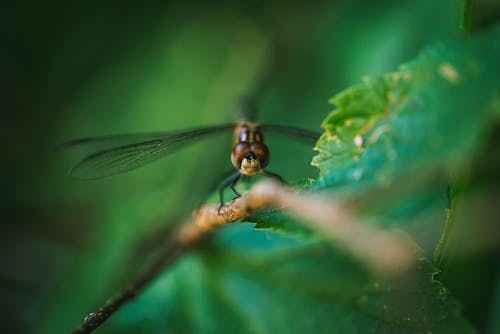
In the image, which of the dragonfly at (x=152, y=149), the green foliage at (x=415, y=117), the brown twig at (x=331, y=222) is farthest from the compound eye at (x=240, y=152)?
the green foliage at (x=415, y=117)

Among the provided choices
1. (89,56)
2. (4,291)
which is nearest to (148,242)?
(4,291)

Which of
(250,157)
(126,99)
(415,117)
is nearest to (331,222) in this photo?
(415,117)

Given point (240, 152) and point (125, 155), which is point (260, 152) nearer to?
point (240, 152)

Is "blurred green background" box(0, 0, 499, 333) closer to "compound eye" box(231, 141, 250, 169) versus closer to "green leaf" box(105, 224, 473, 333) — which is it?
"green leaf" box(105, 224, 473, 333)

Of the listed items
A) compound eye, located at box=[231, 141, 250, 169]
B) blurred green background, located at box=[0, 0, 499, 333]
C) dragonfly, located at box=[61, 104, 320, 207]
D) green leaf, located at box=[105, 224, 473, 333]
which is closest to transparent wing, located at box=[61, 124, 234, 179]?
dragonfly, located at box=[61, 104, 320, 207]

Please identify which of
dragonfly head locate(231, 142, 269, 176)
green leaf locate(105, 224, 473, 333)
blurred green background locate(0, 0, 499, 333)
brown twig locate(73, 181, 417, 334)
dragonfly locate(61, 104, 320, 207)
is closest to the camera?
brown twig locate(73, 181, 417, 334)

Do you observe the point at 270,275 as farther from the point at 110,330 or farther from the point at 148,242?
the point at 148,242
